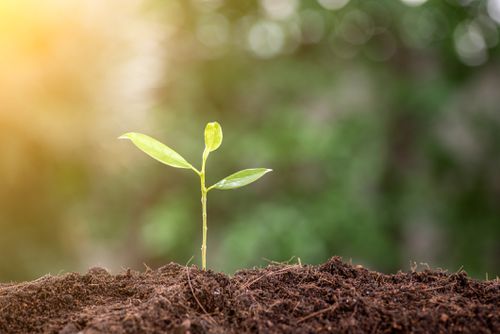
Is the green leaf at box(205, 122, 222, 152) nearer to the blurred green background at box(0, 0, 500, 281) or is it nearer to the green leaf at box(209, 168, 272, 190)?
the green leaf at box(209, 168, 272, 190)

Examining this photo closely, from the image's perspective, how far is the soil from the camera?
102cm

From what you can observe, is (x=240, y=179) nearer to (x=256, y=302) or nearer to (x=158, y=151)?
(x=158, y=151)

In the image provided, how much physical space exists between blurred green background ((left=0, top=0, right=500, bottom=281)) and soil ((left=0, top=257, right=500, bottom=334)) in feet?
13.0

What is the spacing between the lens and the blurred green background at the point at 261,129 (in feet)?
17.0

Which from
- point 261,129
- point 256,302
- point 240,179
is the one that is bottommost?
point 256,302

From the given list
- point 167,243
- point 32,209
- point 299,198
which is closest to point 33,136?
point 32,209

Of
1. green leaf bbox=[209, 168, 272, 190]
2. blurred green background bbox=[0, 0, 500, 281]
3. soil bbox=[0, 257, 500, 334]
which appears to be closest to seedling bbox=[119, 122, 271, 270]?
green leaf bbox=[209, 168, 272, 190]

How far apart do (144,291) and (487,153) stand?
6.13 m

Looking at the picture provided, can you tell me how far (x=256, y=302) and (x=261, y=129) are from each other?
16.9 ft

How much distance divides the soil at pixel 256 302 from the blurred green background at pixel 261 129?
396cm

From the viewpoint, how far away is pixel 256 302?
1.09 m

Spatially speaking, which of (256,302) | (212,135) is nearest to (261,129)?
(212,135)

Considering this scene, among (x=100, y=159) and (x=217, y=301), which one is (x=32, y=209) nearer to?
(x=100, y=159)

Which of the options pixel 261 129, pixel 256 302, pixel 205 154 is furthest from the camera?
pixel 261 129
